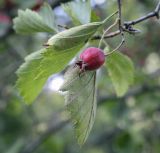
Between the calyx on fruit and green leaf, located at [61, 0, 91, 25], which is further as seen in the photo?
green leaf, located at [61, 0, 91, 25]

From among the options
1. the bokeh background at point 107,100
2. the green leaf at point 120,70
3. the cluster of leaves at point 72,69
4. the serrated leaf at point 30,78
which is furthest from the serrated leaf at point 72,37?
the bokeh background at point 107,100

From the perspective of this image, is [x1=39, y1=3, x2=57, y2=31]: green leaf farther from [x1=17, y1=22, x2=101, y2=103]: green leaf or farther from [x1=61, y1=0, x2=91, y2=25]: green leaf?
[x1=17, y1=22, x2=101, y2=103]: green leaf

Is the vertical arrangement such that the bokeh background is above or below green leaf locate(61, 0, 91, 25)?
below

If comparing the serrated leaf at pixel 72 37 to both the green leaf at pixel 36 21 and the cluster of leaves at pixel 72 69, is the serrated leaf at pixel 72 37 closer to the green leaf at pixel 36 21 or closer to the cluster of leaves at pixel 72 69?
the cluster of leaves at pixel 72 69

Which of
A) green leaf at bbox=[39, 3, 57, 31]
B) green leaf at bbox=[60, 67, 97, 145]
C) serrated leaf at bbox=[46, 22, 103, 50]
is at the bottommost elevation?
green leaf at bbox=[60, 67, 97, 145]

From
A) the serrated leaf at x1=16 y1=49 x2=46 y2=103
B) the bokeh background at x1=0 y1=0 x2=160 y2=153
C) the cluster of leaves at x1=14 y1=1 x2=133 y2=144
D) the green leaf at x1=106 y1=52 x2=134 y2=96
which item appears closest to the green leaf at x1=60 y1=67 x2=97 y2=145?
the cluster of leaves at x1=14 y1=1 x2=133 y2=144

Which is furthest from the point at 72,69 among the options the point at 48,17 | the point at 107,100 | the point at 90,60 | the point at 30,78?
the point at 107,100

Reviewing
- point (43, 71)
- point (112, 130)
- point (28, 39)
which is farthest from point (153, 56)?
point (43, 71)
